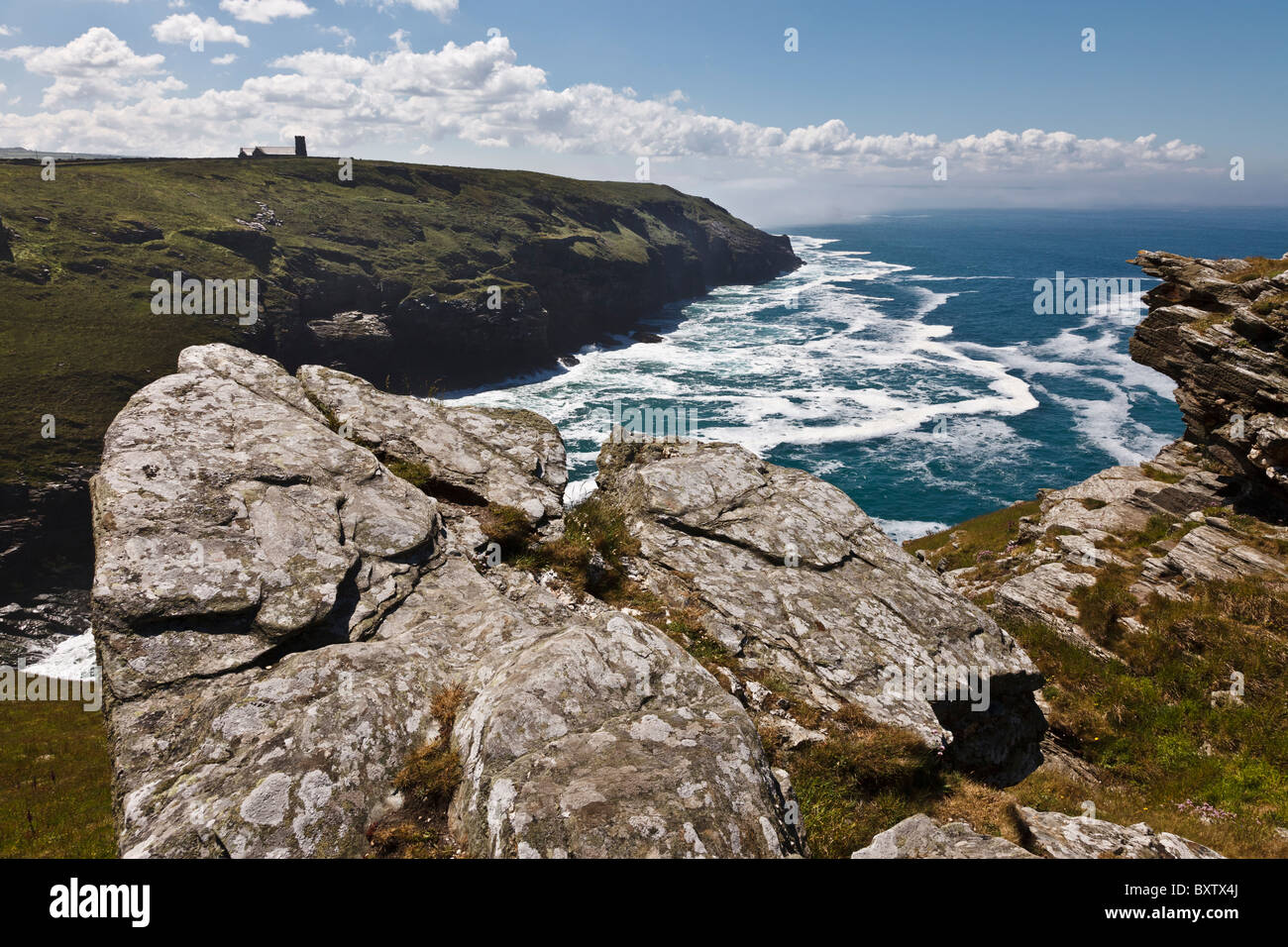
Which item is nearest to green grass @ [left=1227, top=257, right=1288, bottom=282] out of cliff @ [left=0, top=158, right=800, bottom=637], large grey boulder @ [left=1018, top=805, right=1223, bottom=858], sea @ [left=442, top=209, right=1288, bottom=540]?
large grey boulder @ [left=1018, top=805, right=1223, bottom=858]

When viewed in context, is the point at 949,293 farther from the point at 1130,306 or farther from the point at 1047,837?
the point at 1047,837

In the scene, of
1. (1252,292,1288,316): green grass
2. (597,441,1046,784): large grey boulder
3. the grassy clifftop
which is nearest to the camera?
(597,441,1046,784): large grey boulder

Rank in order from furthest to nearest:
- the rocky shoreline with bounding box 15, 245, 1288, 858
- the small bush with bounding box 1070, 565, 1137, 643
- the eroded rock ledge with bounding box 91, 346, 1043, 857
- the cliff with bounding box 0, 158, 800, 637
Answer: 1. the cliff with bounding box 0, 158, 800, 637
2. the small bush with bounding box 1070, 565, 1137, 643
3. the rocky shoreline with bounding box 15, 245, 1288, 858
4. the eroded rock ledge with bounding box 91, 346, 1043, 857

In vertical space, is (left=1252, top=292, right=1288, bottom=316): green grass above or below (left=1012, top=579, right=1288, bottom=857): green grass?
above

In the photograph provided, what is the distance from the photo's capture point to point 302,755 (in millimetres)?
6914

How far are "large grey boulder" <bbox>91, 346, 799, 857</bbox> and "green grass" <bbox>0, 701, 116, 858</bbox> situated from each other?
5878 mm

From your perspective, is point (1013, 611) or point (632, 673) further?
point (1013, 611)

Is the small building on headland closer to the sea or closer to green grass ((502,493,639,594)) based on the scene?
the sea

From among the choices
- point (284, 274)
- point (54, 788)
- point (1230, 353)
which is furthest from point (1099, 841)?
point (284, 274)

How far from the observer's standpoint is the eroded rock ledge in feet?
21.1

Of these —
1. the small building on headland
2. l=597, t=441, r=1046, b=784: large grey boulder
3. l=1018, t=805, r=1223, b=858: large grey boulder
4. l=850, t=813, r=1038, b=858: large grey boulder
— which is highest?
the small building on headland

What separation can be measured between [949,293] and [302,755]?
680ft

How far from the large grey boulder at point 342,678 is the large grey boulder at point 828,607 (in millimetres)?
3224

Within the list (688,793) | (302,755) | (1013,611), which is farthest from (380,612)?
(1013,611)
